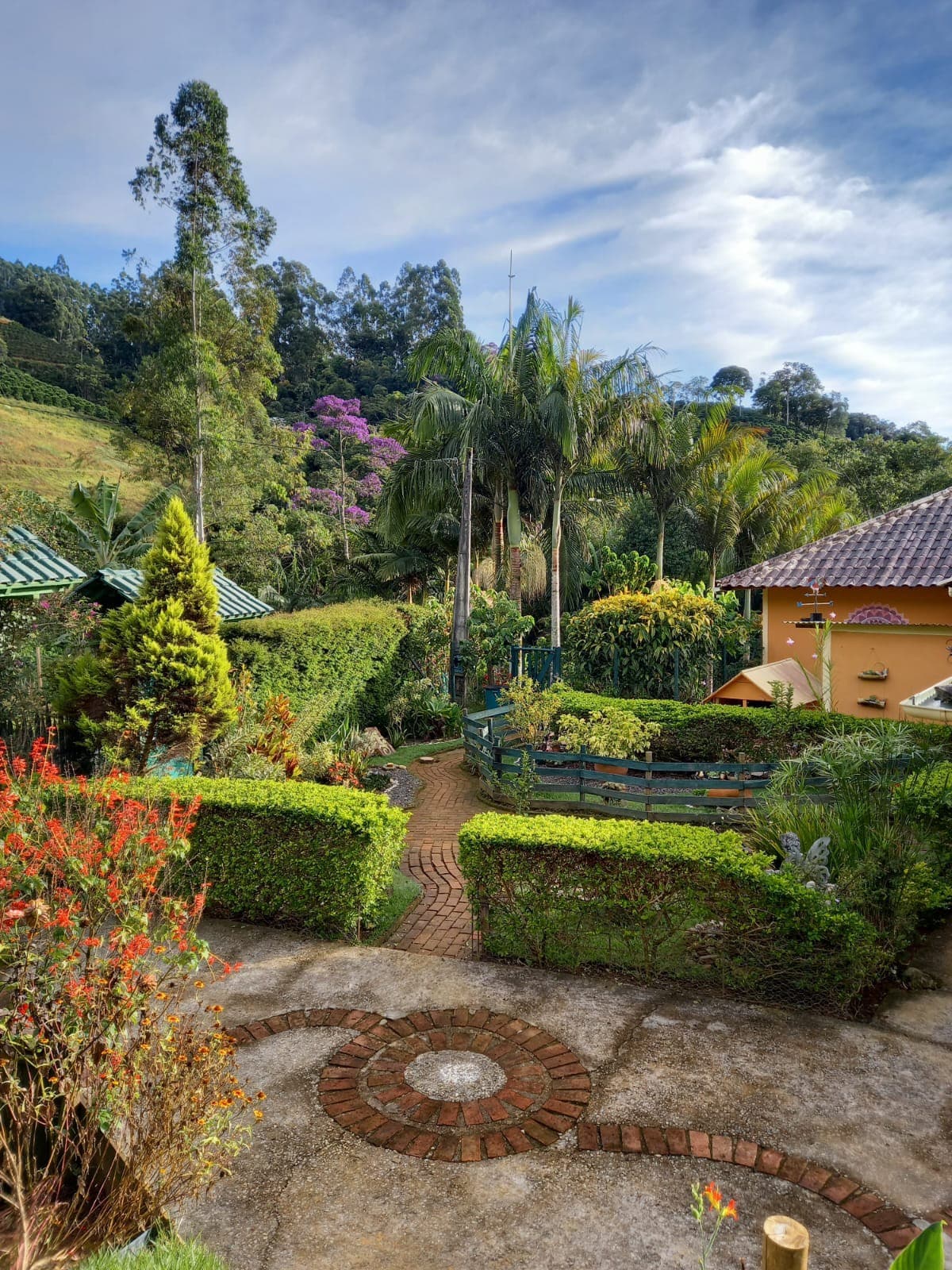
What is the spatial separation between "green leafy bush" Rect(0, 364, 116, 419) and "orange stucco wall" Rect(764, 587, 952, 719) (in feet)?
113

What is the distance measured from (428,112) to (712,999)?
29.2ft

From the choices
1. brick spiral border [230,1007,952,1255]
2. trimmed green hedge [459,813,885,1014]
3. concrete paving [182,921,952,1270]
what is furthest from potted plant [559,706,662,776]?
brick spiral border [230,1007,952,1255]

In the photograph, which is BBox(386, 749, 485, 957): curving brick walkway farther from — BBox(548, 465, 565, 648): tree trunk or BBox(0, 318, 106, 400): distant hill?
BBox(0, 318, 106, 400): distant hill

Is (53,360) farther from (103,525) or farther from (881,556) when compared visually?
(881,556)

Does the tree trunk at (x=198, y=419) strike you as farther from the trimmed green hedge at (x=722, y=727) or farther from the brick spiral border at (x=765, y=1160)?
the brick spiral border at (x=765, y=1160)

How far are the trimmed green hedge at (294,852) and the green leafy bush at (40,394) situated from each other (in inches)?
1427

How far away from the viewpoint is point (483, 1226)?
2867 millimetres

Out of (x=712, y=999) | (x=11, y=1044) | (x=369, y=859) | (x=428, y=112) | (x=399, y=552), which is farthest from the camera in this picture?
(x=399, y=552)

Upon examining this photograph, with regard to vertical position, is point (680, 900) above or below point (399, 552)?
below

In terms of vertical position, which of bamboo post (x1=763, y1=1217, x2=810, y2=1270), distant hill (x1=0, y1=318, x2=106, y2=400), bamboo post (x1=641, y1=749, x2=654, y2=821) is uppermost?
distant hill (x1=0, y1=318, x2=106, y2=400)

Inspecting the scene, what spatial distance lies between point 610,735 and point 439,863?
9.30 feet

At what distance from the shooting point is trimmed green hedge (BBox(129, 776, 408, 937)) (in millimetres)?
5426

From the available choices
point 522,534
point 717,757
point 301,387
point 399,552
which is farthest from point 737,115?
point 301,387

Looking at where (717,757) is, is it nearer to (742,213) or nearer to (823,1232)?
(742,213)
